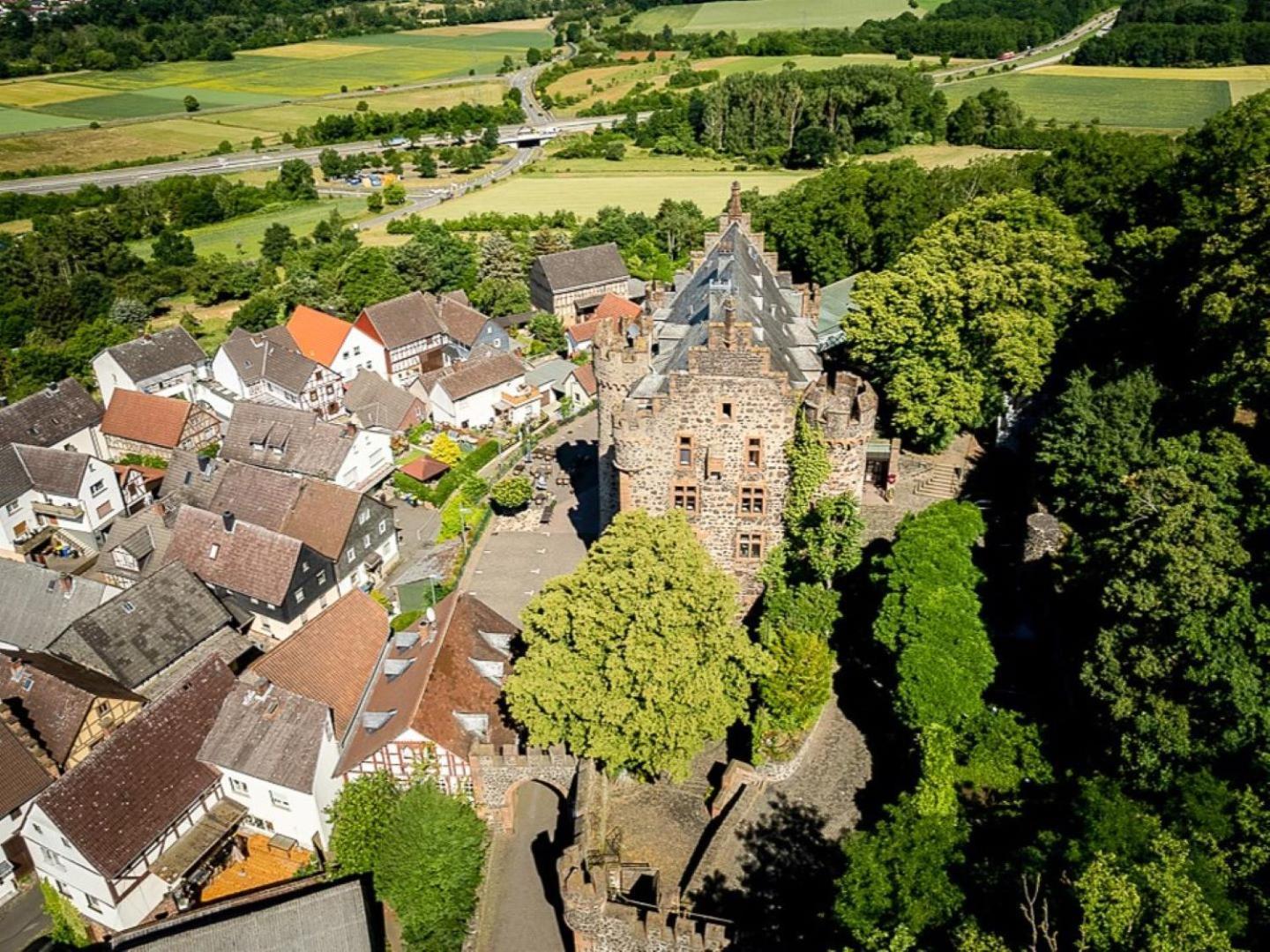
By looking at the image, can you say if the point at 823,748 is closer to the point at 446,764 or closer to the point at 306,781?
the point at 446,764

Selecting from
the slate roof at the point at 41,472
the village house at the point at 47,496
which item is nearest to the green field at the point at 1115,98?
the village house at the point at 47,496

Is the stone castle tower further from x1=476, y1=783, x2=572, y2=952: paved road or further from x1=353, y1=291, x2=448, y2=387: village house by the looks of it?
x1=353, y1=291, x2=448, y2=387: village house

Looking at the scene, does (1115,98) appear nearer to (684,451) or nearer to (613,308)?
(613,308)

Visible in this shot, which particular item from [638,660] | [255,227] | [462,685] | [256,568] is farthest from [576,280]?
[638,660]

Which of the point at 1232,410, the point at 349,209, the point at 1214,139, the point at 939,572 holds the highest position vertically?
the point at 1214,139

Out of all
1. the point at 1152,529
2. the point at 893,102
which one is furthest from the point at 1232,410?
the point at 893,102
